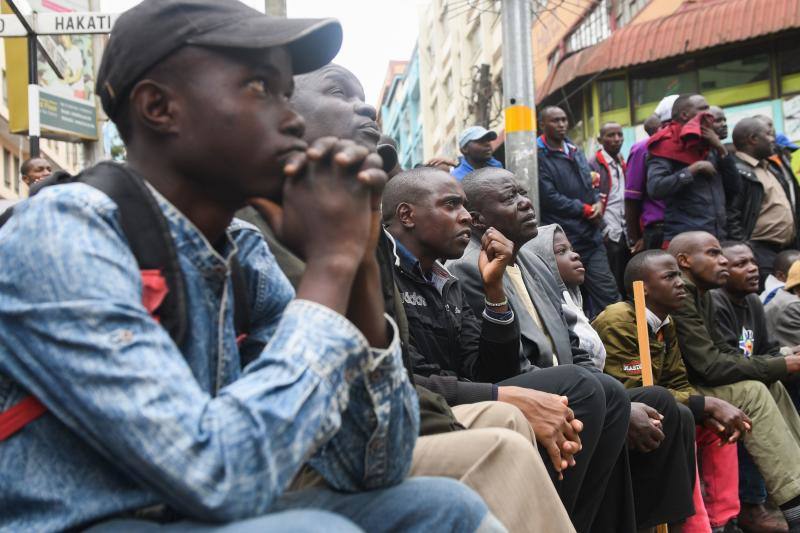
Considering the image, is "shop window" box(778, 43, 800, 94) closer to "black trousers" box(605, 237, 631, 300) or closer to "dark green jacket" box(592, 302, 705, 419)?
"black trousers" box(605, 237, 631, 300)

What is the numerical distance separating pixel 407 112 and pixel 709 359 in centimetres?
5474

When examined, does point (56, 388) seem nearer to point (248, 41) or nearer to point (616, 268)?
point (248, 41)

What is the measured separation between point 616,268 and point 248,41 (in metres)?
7.41

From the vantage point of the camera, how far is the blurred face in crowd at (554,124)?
25.4ft

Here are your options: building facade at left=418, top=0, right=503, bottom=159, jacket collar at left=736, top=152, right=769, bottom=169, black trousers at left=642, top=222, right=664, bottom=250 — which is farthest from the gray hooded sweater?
building facade at left=418, top=0, right=503, bottom=159

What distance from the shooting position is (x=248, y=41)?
160 cm

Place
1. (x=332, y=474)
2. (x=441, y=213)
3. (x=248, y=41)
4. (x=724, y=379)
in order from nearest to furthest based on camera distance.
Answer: (x=248, y=41)
(x=332, y=474)
(x=441, y=213)
(x=724, y=379)

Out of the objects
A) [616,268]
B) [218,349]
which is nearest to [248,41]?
[218,349]

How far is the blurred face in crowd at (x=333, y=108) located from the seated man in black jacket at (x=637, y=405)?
3.49 feet

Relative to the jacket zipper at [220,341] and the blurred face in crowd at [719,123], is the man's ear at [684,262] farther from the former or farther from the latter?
the jacket zipper at [220,341]

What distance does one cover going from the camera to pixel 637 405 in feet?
13.3

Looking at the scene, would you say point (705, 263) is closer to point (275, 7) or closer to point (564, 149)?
point (564, 149)

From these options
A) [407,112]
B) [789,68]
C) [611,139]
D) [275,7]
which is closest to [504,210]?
[275,7]

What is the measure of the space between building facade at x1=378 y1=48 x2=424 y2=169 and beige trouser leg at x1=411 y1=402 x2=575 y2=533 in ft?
137
